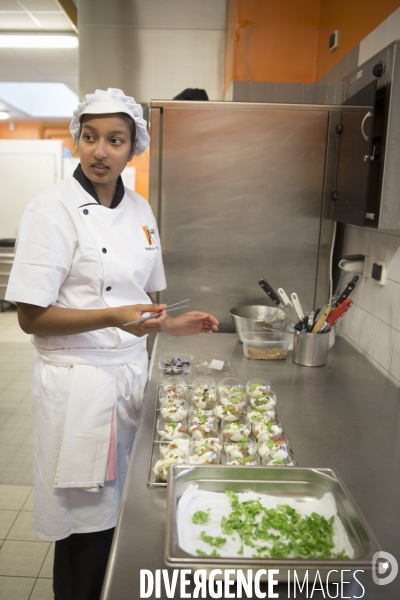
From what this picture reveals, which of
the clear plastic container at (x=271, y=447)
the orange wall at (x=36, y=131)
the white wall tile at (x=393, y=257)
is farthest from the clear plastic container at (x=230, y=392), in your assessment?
the orange wall at (x=36, y=131)

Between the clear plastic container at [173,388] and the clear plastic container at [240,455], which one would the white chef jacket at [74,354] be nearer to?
the clear plastic container at [173,388]

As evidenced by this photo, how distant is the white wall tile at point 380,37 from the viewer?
1.78 m

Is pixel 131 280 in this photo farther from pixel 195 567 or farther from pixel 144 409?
pixel 195 567

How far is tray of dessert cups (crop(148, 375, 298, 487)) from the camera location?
114 centimetres

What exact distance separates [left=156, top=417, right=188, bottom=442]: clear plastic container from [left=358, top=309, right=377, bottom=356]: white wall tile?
3.11ft

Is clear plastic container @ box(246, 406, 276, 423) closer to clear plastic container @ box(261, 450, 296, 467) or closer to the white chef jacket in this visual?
clear plastic container @ box(261, 450, 296, 467)

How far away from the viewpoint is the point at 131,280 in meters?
1.59

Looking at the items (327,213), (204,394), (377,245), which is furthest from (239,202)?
(204,394)

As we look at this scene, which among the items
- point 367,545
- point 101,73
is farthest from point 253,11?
point 367,545

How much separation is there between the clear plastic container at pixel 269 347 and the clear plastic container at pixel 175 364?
282mm

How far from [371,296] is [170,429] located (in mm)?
1093

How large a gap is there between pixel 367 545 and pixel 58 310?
3.19ft

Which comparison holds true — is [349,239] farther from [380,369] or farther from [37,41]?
[37,41]

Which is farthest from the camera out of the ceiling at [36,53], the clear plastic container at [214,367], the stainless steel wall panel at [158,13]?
the ceiling at [36,53]
